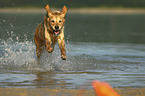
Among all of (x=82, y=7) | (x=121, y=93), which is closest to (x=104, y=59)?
(x=121, y=93)

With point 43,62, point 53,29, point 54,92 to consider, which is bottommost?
point 54,92

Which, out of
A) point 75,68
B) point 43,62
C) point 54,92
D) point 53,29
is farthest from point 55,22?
point 54,92

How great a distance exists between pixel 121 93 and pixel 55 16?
134 inches

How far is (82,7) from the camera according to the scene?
325 feet

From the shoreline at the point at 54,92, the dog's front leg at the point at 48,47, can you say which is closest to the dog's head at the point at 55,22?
the dog's front leg at the point at 48,47

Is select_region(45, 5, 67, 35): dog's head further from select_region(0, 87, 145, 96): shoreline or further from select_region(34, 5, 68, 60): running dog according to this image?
select_region(0, 87, 145, 96): shoreline

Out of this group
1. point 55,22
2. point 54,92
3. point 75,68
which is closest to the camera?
point 54,92

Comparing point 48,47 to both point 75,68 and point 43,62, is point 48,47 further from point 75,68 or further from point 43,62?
point 43,62

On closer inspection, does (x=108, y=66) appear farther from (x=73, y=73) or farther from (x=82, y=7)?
(x=82, y=7)

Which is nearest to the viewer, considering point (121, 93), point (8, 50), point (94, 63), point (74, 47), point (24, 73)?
point (121, 93)

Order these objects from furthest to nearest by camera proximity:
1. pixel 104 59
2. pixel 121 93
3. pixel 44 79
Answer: pixel 104 59, pixel 44 79, pixel 121 93

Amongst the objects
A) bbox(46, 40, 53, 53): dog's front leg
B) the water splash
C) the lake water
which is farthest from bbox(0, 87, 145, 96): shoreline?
the water splash

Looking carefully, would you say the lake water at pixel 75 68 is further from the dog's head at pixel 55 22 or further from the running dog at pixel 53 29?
the dog's head at pixel 55 22

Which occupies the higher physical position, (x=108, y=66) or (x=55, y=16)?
(x=55, y=16)
